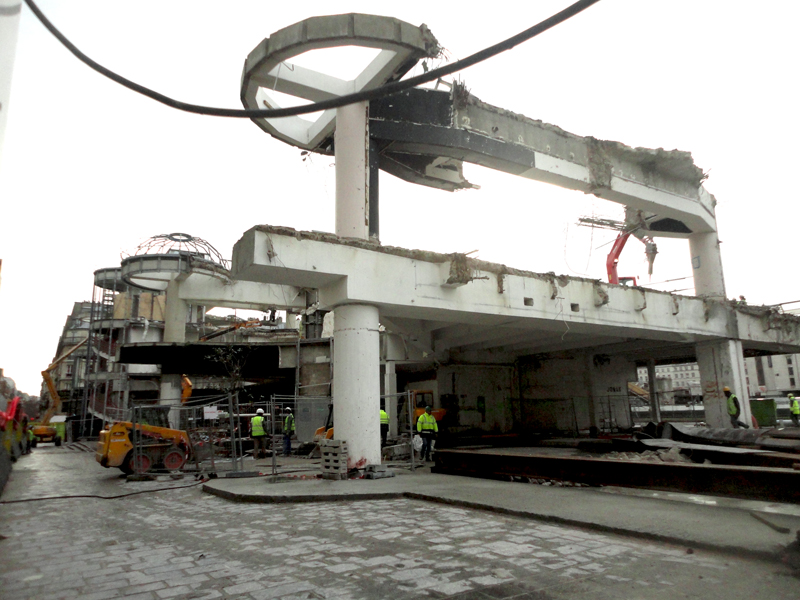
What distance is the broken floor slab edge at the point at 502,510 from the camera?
483 centimetres

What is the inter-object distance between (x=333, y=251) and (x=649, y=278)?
18370 millimetres

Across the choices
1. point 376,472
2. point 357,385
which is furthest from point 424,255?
point 376,472

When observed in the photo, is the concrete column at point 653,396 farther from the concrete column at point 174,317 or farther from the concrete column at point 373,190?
the concrete column at point 174,317

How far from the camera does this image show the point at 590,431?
77.0 ft

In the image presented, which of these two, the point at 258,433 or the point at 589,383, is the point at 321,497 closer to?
the point at 258,433

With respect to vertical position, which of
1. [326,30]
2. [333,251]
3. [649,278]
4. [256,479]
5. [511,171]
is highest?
[326,30]

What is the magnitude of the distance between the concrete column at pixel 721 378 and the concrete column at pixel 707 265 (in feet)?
6.60

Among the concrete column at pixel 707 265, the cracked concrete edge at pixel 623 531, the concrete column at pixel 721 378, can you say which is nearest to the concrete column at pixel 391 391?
the concrete column at pixel 721 378

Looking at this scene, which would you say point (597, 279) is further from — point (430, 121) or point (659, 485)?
point (659, 485)

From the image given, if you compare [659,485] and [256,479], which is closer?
[659,485]

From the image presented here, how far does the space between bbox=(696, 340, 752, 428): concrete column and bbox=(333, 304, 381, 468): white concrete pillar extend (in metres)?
14.8

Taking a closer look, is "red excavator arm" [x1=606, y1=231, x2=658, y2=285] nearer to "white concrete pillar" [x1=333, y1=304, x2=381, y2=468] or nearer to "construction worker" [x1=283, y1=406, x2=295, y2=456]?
"white concrete pillar" [x1=333, y1=304, x2=381, y2=468]

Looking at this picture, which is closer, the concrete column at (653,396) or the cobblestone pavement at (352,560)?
the cobblestone pavement at (352,560)

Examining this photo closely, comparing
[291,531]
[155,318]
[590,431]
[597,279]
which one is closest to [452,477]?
[291,531]
